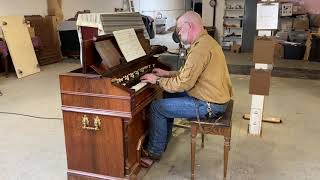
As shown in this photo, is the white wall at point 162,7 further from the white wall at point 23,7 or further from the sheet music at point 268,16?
the sheet music at point 268,16

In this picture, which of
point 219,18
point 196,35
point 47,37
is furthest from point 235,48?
point 196,35

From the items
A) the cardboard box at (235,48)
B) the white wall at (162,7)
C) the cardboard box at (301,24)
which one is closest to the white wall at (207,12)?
the cardboard box at (235,48)

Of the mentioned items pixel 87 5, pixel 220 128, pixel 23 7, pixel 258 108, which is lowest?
pixel 258 108

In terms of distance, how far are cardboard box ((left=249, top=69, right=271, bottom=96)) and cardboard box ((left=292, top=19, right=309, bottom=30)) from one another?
16.2ft

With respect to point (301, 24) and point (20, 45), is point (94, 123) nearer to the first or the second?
point (20, 45)

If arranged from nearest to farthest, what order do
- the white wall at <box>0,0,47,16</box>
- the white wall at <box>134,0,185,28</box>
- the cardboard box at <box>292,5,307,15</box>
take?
1. the white wall at <box>0,0,47,16</box>
2. the cardboard box at <box>292,5,307,15</box>
3. the white wall at <box>134,0,185,28</box>

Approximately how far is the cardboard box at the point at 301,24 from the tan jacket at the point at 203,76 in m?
5.78

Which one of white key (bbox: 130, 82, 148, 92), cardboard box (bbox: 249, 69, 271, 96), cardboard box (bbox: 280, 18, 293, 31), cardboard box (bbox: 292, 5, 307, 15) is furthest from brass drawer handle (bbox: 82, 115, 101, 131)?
cardboard box (bbox: 292, 5, 307, 15)

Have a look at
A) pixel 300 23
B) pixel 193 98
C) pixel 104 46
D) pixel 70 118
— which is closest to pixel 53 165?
pixel 70 118

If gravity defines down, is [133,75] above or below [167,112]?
above

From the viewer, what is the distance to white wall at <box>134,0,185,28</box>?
11156 millimetres

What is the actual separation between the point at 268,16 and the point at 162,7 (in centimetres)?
998

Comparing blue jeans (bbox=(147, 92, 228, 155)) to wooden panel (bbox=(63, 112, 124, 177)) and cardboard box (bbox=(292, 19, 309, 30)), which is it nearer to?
wooden panel (bbox=(63, 112, 124, 177))

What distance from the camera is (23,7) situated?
21.6 ft
